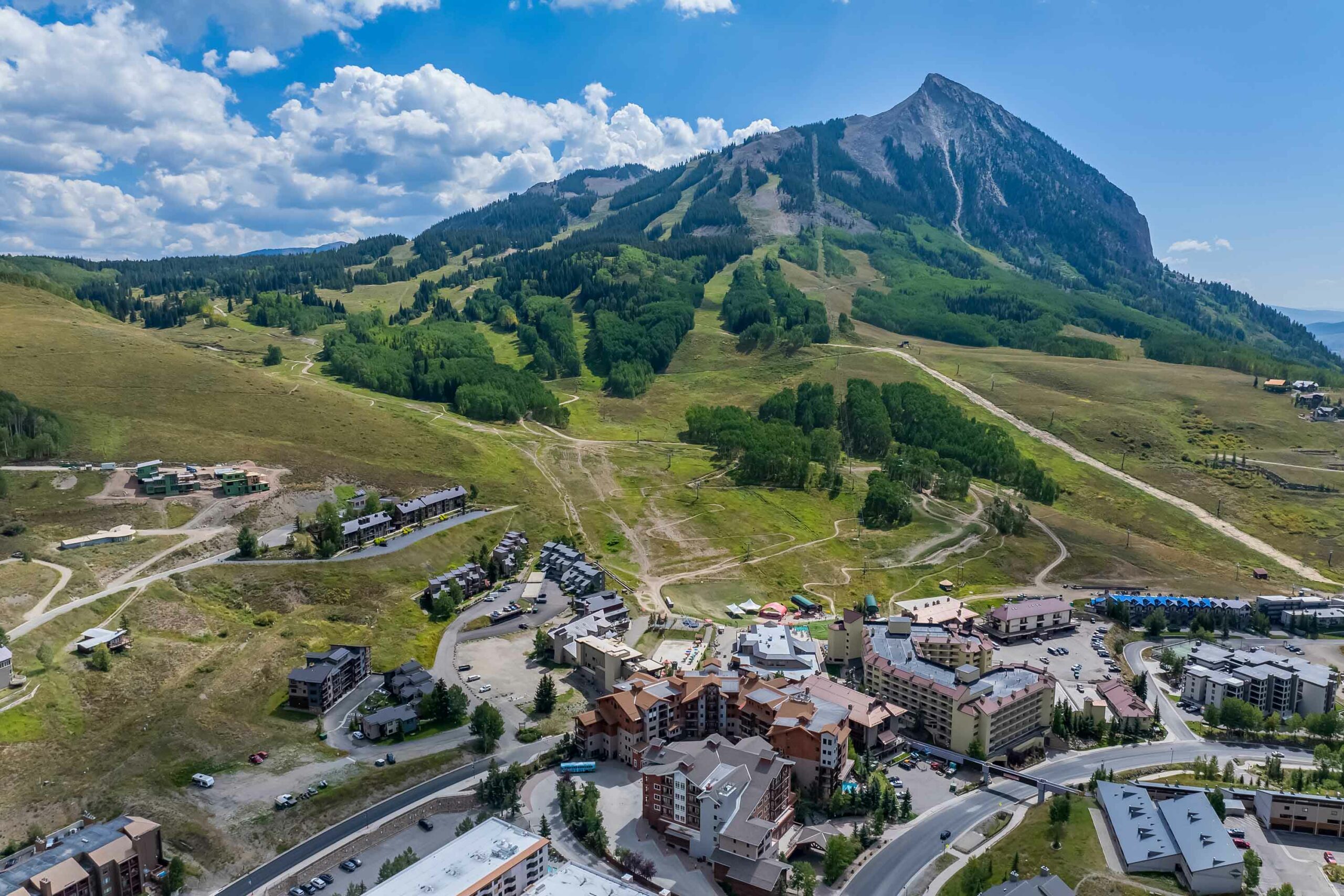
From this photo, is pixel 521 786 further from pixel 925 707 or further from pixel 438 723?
pixel 925 707

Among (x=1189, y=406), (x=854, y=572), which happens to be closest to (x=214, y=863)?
(x=854, y=572)

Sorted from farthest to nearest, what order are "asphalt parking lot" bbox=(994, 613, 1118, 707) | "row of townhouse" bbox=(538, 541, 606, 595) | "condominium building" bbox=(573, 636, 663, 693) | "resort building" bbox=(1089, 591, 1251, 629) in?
"resort building" bbox=(1089, 591, 1251, 629) < "row of townhouse" bbox=(538, 541, 606, 595) < "asphalt parking lot" bbox=(994, 613, 1118, 707) < "condominium building" bbox=(573, 636, 663, 693)

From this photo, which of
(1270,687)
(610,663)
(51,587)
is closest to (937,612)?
(1270,687)

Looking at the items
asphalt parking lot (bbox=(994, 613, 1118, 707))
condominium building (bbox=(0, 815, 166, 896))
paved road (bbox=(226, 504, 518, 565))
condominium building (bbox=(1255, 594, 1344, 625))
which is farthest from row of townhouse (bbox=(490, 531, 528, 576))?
condominium building (bbox=(1255, 594, 1344, 625))

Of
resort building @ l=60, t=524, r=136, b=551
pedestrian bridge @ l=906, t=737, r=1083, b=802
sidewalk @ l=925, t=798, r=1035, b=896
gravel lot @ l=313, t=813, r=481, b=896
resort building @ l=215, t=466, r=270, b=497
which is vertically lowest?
sidewalk @ l=925, t=798, r=1035, b=896

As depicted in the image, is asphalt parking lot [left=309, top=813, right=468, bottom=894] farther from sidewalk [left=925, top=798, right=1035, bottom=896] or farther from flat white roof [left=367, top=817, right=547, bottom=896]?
sidewalk [left=925, top=798, right=1035, bottom=896]

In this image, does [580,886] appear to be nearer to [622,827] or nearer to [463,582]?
[622,827]

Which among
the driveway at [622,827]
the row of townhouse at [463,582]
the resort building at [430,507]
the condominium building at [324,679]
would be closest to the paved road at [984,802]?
the driveway at [622,827]
